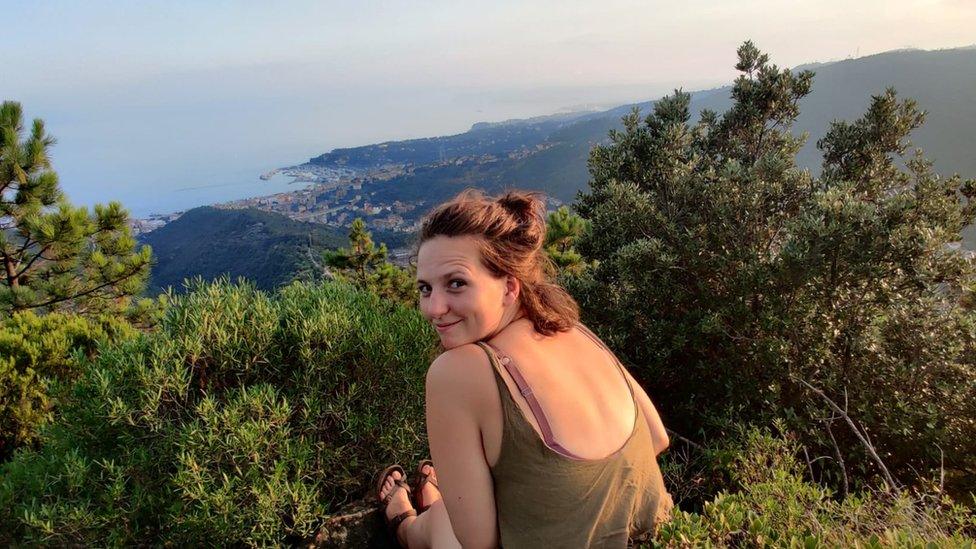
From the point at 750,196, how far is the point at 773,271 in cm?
71

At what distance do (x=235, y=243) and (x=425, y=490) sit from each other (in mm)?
50417

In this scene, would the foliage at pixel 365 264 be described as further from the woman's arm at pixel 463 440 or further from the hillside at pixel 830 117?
the hillside at pixel 830 117

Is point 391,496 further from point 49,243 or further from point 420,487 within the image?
point 49,243

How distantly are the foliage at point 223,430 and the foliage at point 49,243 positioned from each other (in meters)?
7.79

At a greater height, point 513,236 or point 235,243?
point 513,236

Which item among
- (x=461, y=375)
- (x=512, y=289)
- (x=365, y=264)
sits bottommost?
(x=365, y=264)

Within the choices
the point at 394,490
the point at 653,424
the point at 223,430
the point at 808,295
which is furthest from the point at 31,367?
the point at 808,295

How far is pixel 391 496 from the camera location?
282cm

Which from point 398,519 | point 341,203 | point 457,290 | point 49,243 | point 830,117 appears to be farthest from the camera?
point 341,203

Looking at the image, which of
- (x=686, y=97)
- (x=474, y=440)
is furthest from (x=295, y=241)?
(x=474, y=440)

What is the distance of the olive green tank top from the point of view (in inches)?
62.7

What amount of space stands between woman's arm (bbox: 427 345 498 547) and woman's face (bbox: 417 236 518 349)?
0.16m

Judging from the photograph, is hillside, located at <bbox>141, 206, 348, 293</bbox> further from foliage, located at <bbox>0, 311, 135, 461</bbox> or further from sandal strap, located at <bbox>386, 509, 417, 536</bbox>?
sandal strap, located at <bbox>386, 509, 417, 536</bbox>

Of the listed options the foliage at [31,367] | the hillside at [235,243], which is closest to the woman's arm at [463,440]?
the foliage at [31,367]
